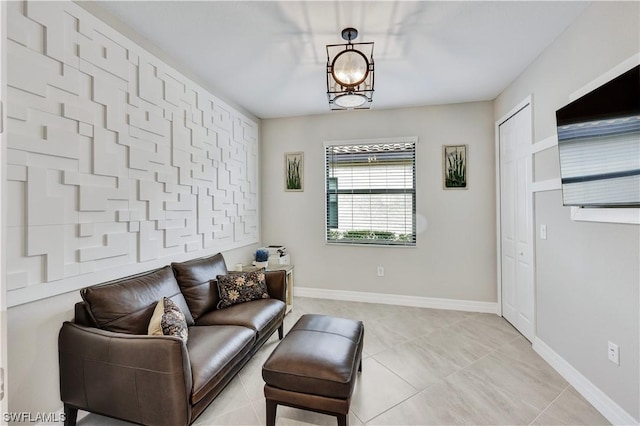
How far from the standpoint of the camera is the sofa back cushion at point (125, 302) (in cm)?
172

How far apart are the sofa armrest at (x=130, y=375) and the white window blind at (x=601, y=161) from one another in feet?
8.36

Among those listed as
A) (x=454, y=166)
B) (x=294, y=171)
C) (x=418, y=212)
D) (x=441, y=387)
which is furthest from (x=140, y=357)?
(x=454, y=166)

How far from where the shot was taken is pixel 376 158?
4082 millimetres

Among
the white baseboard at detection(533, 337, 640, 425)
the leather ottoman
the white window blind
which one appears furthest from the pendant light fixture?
the white baseboard at detection(533, 337, 640, 425)

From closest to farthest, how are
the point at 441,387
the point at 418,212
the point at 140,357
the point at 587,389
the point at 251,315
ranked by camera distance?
the point at 140,357
the point at 587,389
the point at 441,387
the point at 251,315
the point at 418,212

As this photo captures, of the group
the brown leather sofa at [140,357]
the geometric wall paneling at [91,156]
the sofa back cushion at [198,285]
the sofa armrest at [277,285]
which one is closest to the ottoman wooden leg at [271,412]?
the brown leather sofa at [140,357]

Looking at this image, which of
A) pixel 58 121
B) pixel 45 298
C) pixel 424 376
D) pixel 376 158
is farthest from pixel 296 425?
pixel 376 158

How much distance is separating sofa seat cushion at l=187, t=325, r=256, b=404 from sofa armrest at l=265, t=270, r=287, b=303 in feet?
2.26

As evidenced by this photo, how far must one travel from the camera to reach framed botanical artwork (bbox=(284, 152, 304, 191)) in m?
4.29

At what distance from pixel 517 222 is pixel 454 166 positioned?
103 centimetres

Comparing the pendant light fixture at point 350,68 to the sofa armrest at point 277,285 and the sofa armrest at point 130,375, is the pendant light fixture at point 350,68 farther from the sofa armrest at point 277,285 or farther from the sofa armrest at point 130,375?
the sofa armrest at point 130,375

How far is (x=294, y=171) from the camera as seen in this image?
431 cm

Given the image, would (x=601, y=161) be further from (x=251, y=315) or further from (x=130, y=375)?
(x=130, y=375)

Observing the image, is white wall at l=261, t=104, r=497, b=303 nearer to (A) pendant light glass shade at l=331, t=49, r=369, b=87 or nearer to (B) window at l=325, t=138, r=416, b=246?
(B) window at l=325, t=138, r=416, b=246
